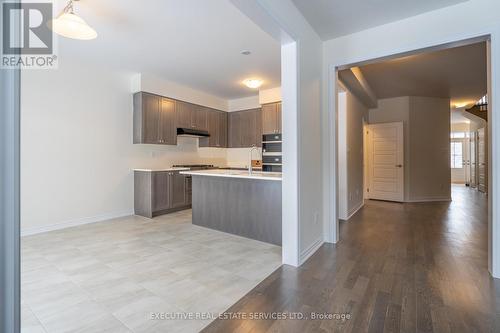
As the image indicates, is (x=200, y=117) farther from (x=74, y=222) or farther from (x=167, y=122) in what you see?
(x=74, y=222)

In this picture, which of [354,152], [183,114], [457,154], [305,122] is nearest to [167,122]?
[183,114]

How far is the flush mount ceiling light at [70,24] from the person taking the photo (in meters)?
2.29

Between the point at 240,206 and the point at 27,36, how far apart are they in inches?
130

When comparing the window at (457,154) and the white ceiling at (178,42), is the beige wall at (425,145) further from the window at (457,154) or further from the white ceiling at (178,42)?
the window at (457,154)

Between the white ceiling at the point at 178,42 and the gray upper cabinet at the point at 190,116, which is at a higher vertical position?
the white ceiling at the point at 178,42

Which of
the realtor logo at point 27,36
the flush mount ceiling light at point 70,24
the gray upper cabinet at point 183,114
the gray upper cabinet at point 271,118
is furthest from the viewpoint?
the gray upper cabinet at point 271,118

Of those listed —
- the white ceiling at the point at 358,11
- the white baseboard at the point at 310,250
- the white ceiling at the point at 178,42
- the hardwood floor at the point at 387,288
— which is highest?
the white ceiling at the point at 178,42

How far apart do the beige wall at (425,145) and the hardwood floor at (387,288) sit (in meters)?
3.30

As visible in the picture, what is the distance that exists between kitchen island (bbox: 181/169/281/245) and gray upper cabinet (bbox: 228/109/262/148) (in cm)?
267

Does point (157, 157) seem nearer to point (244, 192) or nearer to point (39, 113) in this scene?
point (39, 113)

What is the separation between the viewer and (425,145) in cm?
669

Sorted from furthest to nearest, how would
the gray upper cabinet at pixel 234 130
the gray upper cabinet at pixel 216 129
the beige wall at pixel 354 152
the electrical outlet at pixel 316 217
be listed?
the gray upper cabinet at pixel 234 130 → the gray upper cabinet at pixel 216 129 → the beige wall at pixel 354 152 → the electrical outlet at pixel 316 217

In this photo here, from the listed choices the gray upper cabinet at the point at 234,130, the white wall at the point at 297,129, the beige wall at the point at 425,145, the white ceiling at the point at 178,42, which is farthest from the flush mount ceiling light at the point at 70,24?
the beige wall at the point at 425,145

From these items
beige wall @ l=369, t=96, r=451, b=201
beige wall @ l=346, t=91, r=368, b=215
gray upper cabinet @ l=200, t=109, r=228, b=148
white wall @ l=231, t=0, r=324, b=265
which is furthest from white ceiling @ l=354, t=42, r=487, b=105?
gray upper cabinet @ l=200, t=109, r=228, b=148
